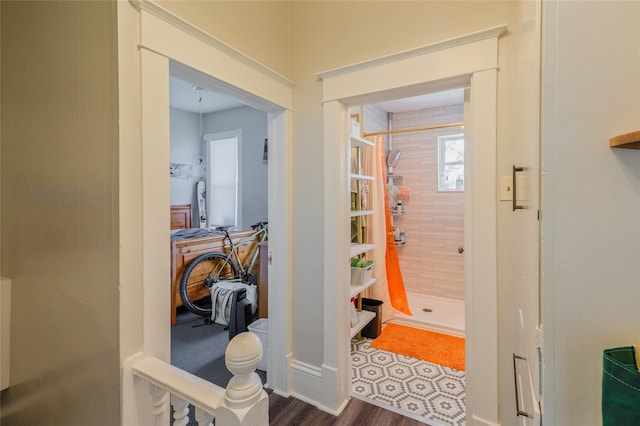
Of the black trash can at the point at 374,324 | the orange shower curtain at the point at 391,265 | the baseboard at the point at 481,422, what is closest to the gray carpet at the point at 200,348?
the black trash can at the point at 374,324

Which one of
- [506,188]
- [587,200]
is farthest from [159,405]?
[506,188]

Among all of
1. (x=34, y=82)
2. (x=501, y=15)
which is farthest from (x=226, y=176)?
(x=501, y=15)

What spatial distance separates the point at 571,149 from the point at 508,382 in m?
1.32

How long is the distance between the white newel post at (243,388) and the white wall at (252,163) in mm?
3753

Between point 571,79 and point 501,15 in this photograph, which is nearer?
point 571,79

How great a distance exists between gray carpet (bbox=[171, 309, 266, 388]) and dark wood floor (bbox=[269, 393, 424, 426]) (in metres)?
0.34

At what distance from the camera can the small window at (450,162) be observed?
13.0 feet

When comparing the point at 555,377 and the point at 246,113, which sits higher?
the point at 246,113

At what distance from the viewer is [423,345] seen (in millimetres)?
2758

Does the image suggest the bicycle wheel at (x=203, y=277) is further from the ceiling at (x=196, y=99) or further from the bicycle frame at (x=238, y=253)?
the ceiling at (x=196, y=99)

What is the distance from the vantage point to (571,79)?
1.91 feet

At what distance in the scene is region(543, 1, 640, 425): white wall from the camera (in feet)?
1.80

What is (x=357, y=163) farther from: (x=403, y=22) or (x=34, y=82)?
(x=34, y=82)

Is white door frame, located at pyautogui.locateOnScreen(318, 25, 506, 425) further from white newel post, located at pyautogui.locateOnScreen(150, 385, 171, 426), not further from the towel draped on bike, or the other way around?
the towel draped on bike
